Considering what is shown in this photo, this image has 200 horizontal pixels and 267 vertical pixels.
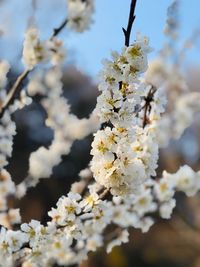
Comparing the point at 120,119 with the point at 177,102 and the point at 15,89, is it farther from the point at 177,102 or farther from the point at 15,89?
the point at 177,102

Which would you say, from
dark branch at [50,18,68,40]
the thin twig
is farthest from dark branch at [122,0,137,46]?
dark branch at [50,18,68,40]

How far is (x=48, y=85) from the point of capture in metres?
3.77

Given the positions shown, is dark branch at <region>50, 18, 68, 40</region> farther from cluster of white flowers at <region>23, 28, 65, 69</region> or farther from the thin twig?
the thin twig

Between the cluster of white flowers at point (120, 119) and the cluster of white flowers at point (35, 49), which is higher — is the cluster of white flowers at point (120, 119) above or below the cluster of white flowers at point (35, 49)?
below

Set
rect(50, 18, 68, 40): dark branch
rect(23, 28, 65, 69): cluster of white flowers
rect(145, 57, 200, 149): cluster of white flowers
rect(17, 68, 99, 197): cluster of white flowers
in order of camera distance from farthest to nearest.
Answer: rect(145, 57, 200, 149): cluster of white flowers < rect(17, 68, 99, 197): cluster of white flowers < rect(50, 18, 68, 40): dark branch < rect(23, 28, 65, 69): cluster of white flowers

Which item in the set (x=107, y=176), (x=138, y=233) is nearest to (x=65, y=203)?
(x=107, y=176)

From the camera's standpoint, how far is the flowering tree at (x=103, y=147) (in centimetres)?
144

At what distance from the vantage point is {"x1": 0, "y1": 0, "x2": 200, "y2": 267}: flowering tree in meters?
1.44

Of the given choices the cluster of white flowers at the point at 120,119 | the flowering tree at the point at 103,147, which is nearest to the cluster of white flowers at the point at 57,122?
the flowering tree at the point at 103,147

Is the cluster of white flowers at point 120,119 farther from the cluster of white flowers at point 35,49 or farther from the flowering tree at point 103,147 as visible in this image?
the cluster of white flowers at point 35,49

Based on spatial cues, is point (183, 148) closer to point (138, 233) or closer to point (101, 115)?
point (138, 233)

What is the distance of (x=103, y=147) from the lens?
148cm

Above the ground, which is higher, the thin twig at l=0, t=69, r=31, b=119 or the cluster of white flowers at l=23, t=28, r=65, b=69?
the cluster of white flowers at l=23, t=28, r=65, b=69

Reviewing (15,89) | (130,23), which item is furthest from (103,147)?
(15,89)
